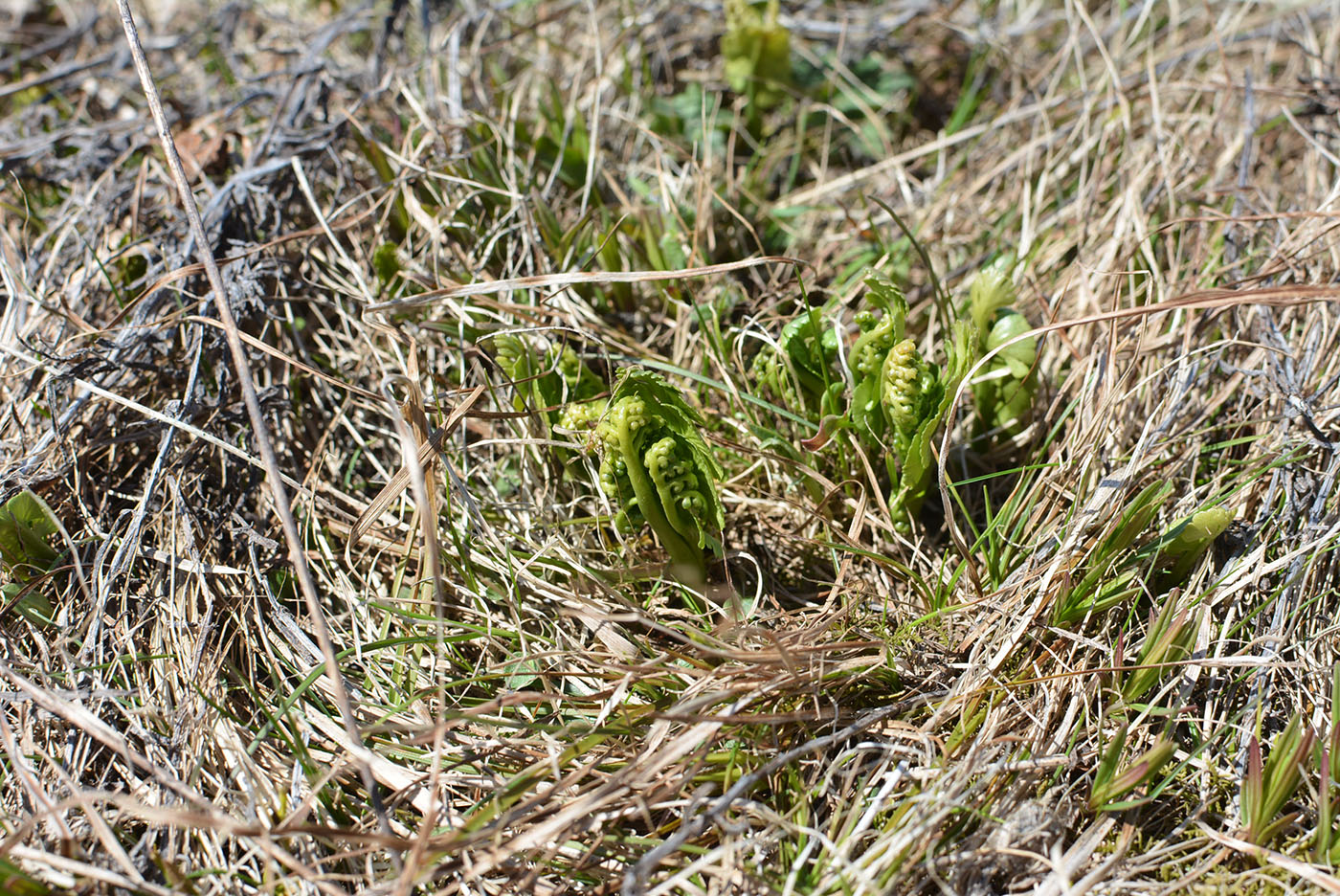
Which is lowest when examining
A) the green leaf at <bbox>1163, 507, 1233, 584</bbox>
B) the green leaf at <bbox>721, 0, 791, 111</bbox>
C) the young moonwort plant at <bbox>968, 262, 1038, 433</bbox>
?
the green leaf at <bbox>1163, 507, 1233, 584</bbox>

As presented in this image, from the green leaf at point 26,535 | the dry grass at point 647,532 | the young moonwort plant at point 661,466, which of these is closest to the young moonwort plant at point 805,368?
the dry grass at point 647,532

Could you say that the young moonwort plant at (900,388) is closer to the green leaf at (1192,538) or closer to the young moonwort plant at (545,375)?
the green leaf at (1192,538)

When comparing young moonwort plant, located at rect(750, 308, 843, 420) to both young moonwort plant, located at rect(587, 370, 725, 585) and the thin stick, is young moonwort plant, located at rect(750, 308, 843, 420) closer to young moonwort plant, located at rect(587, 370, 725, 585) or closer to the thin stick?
young moonwort plant, located at rect(587, 370, 725, 585)

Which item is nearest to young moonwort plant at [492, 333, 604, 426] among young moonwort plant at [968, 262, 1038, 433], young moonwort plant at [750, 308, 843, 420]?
young moonwort plant at [750, 308, 843, 420]

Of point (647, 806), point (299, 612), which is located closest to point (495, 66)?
point (299, 612)

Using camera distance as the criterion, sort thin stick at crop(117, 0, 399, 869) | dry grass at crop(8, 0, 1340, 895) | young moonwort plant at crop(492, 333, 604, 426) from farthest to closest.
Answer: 1. young moonwort plant at crop(492, 333, 604, 426)
2. dry grass at crop(8, 0, 1340, 895)
3. thin stick at crop(117, 0, 399, 869)

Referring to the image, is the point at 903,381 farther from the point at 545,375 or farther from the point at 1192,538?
the point at 545,375

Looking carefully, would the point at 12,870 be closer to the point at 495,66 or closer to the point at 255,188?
the point at 255,188
